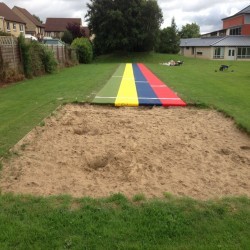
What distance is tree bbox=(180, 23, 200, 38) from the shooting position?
97.9 m

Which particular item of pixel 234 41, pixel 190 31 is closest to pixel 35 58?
pixel 234 41

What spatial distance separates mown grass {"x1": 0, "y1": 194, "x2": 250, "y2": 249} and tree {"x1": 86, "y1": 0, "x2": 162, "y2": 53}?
3776cm

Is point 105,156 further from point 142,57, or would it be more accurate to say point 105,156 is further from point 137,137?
point 142,57

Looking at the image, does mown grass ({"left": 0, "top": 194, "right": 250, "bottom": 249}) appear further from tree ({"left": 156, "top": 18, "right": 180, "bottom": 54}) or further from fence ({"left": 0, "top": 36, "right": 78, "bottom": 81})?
tree ({"left": 156, "top": 18, "right": 180, "bottom": 54})

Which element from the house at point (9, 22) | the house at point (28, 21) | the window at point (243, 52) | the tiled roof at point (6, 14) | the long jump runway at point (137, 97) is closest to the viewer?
the long jump runway at point (137, 97)

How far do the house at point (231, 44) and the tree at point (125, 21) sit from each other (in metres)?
13.5

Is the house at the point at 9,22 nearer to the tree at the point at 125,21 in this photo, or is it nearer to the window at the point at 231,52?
the tree at the point at 125,21

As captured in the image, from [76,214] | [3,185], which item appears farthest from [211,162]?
[3,185]

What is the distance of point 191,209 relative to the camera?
150 inches

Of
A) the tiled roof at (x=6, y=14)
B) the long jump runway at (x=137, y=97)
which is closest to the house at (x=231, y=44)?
the tiled roof at (x=6, y=14)

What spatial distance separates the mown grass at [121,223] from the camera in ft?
10.5

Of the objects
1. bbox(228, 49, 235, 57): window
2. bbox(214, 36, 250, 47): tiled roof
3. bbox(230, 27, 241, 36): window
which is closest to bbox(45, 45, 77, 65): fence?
bbox(214, 36, 250, 47): tiled roof

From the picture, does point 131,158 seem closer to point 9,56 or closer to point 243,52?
point 9,56

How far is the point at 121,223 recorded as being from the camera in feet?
11.5
